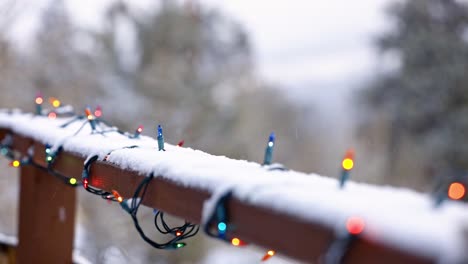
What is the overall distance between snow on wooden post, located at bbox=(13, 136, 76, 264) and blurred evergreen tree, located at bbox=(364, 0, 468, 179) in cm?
1147

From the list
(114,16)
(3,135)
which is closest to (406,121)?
(114,16)

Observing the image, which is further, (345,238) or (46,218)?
(46,218)

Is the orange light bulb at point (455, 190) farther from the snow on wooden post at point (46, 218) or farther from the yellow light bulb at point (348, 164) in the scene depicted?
the snow on wooden post at point (46, 218)

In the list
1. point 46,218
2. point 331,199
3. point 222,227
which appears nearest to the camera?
point 331,199

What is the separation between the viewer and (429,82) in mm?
13180

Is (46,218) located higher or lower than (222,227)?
lower

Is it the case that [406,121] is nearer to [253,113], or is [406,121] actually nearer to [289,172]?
[253,113]

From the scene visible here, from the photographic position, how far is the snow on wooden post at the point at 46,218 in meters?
2.53

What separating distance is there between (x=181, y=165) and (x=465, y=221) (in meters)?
0.66

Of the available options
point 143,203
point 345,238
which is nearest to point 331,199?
point 345,238

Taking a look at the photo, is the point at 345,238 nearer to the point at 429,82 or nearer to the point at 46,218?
the point at 46,218

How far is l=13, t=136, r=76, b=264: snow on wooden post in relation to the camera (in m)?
2.53

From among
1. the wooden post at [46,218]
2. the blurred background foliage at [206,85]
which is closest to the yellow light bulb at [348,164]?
the wooden post at [46,218]

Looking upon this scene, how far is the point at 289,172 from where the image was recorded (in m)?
1.20
